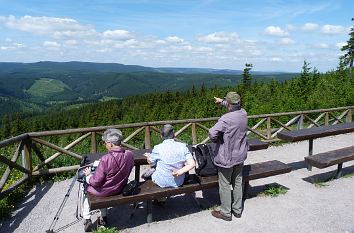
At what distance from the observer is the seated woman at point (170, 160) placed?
5.39 meters

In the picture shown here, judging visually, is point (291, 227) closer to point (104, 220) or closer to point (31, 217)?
point (104, 220)

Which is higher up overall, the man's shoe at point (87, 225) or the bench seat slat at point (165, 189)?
the bench seat slat at point (165, 189)

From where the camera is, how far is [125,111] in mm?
94938

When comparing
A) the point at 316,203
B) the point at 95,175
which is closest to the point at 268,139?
the point at 316,203

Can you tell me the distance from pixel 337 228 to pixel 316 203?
106 cm

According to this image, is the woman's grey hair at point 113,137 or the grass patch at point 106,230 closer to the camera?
the woman's grey hair at point 113,137

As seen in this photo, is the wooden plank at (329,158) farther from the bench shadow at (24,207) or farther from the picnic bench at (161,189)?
the bench shadow at (24,207)

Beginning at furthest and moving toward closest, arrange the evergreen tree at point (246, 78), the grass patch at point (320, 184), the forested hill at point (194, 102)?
the evergreen tree at point (246, 78)
the forested hill at point (194, 102)
the grass patch at point (320, 184)

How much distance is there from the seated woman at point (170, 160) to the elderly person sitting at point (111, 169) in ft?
1.74

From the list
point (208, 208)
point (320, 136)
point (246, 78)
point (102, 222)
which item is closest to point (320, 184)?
point (320, 136)

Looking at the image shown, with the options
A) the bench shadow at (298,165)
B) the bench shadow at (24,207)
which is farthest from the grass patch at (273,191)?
the bench shadow at (24,207)

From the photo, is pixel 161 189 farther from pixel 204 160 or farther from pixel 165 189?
pixel 204 160

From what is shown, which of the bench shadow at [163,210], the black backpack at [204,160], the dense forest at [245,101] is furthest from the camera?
the dense forest at [245,101]

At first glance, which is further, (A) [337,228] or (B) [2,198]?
(B) [2,198]
